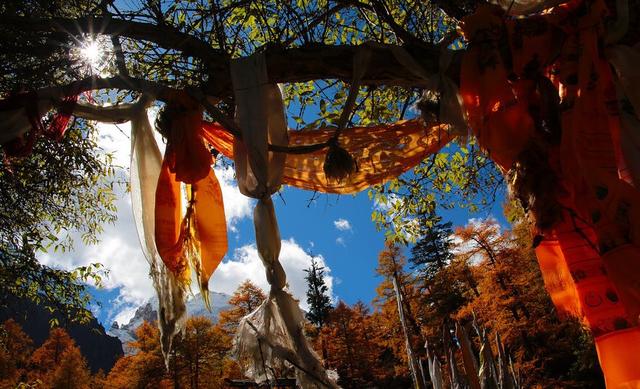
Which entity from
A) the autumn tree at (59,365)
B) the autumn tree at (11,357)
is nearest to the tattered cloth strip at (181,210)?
the autumn tree at (11,357)

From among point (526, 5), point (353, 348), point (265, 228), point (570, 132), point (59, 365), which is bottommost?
point (265, 228)

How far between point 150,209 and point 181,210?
0.18 m

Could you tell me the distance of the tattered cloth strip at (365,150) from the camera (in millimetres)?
2959

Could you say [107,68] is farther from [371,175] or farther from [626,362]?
[626,362]

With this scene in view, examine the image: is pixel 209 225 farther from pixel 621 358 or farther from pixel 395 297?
pixel 395 297

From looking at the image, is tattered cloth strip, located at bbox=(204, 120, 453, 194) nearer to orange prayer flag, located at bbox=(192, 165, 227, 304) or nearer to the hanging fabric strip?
orange prayer flag, located at bbox=(192, 165, 227, 304)

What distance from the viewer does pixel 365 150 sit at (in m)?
3.01

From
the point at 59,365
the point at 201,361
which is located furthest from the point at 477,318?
the point at 59,365

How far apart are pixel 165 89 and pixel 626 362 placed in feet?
9.00

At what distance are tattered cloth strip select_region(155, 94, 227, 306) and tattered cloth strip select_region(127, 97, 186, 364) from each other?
110mm

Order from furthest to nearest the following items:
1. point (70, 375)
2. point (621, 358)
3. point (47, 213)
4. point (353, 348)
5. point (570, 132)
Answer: point (70, 375) < point (353, 348) < point (47, 213) < point (570, 132) < point (621, 358)

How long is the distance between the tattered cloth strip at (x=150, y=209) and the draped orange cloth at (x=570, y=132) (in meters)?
1.90

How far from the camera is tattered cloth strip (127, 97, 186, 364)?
Answer: 2498 millimetres

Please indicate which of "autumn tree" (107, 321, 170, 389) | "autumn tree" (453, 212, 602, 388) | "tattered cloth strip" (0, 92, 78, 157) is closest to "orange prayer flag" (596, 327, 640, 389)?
"tattered cloth strip" (0, 92, 78, 157)
